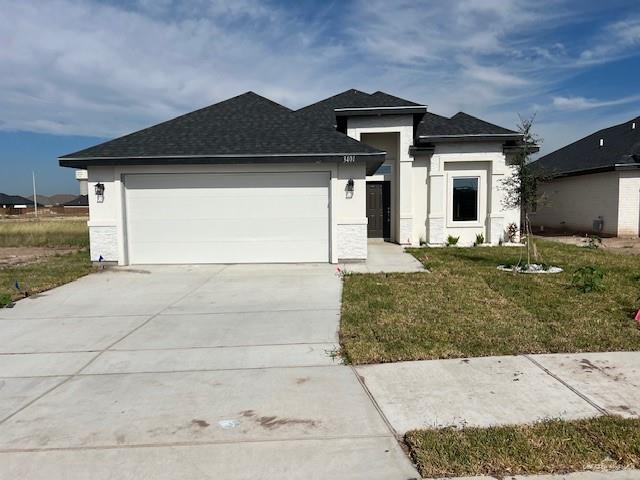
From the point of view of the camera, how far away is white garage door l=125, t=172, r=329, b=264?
38.7ft

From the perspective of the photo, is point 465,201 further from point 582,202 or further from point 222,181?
point 582,202

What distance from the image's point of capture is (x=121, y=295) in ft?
27.8

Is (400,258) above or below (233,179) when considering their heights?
below

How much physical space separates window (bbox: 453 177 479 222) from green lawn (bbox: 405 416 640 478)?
13.1 meters

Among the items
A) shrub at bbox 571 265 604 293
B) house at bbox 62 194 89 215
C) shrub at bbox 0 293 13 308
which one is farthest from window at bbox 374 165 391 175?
house at bbox 62 194 89 215

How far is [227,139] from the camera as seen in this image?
12.1m

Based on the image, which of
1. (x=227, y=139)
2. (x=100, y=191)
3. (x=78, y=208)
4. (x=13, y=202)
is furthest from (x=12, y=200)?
(x=227, y=139)

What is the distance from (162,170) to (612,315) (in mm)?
10309

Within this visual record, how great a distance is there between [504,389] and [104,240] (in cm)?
1066

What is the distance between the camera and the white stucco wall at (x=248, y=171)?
11.6 metres

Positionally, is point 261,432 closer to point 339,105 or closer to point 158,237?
point 158,237

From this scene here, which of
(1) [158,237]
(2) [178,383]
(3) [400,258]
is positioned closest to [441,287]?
(3) [400,258]

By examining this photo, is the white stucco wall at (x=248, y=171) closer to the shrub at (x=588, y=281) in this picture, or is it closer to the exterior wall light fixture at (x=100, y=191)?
the exterior wall light fixture at (x=100, y=191)

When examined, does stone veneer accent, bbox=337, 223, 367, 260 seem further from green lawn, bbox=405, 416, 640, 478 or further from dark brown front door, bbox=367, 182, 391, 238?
green lawn, bbox=405, 416, 640, 478
